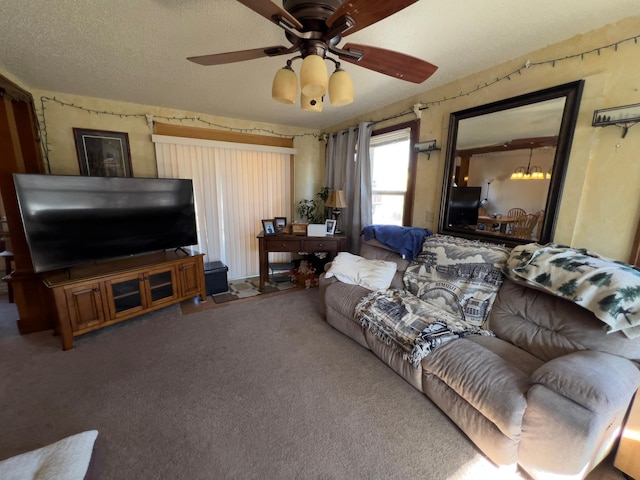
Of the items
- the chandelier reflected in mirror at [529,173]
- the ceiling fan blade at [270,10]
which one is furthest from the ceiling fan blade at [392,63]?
the chandelier reflected in mirror at [529,173]

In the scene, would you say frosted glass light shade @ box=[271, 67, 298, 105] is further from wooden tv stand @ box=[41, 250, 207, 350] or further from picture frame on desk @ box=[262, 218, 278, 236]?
picture frame on desk @ box=[262, 218, 278, 236]

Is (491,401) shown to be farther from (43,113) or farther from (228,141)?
(43,113)

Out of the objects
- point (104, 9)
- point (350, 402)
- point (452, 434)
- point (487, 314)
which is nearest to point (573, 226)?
point (487, 314)

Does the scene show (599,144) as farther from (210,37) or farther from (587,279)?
(210,37)

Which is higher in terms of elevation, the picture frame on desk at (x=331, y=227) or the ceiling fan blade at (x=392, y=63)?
the ceiling fan blade at (x=392, y=63)

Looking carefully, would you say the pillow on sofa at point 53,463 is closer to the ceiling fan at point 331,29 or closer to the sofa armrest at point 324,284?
the ceiling fan at point 331,29

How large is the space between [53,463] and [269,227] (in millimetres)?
2759

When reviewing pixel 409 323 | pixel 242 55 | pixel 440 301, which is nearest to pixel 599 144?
pixel 440 301

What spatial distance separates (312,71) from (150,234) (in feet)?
7.94

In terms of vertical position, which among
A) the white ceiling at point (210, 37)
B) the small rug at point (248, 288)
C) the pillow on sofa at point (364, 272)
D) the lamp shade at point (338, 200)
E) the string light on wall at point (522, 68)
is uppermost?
the white ceiling at point (210, 37)

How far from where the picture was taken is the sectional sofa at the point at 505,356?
1063mm

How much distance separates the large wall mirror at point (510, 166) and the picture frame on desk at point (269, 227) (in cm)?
207

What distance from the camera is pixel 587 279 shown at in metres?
1.37

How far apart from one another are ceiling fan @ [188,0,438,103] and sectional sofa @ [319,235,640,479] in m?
1.47
